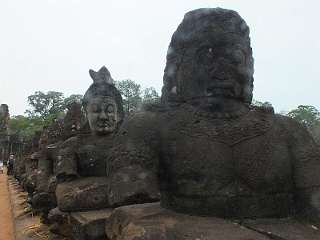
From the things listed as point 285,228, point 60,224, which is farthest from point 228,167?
point 60,224

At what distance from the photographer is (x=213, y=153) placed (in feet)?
10.1

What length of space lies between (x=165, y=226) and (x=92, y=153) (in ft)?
10.6

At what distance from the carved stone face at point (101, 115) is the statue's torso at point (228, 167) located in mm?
2849

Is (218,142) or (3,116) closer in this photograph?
(218,142)

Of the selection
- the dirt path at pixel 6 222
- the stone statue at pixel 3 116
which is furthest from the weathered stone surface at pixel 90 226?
the stone statue at pixel 3 116

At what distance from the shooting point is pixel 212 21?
10.7 feet

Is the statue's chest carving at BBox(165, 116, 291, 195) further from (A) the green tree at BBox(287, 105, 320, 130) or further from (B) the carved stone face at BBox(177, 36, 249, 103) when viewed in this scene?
(A) the green tree at BBox(287, 105, 320, 130)

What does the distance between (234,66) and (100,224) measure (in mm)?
2157

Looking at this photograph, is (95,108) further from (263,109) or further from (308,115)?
(308,115)

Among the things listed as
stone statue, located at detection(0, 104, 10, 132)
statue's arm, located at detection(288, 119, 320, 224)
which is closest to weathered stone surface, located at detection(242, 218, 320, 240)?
statue's arm, located at detection(288, 119, 320, 224)

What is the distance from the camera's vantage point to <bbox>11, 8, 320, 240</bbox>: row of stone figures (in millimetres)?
3074

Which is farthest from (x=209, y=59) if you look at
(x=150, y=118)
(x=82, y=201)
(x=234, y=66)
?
(x=82, y=201)

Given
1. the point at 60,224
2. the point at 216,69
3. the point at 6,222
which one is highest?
the point at 216,69

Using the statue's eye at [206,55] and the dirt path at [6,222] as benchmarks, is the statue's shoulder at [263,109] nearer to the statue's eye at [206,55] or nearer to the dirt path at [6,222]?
the statue's eye at [206,55]
